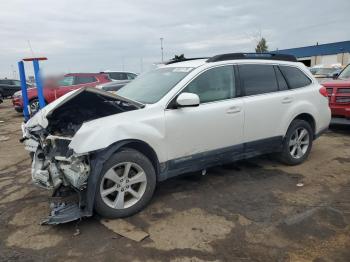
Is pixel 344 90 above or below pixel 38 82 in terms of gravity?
below

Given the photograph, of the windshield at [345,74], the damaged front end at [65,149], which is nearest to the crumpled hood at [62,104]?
the damaged front end at [65,149]

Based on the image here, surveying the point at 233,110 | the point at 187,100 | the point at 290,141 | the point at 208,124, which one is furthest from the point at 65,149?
the point at 290,141

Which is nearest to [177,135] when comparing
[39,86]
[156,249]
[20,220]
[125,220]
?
[125,220]

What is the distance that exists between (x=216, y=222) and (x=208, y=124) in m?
1.27

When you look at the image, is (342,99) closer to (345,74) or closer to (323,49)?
(345,74)

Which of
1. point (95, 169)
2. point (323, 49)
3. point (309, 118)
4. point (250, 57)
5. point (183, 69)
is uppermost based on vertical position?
point (323, 49)

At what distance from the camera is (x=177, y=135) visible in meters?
4.13

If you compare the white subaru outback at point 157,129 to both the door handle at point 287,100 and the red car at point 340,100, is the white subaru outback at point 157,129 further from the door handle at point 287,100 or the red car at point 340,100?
the red car at point 340,100

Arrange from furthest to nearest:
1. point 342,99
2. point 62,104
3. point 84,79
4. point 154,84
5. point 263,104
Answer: point 84,79
point 342,99
point 263,104
point 154,84
point 62,104

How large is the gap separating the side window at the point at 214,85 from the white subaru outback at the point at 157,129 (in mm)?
14

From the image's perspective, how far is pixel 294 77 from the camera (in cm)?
556

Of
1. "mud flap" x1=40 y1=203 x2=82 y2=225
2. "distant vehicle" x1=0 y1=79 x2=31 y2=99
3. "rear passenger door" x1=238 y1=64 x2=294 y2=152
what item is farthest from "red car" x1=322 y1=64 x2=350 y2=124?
"distant vehicle" x1=0 y1=79 x2=31 y2=99

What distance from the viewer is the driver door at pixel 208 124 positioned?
4145mm

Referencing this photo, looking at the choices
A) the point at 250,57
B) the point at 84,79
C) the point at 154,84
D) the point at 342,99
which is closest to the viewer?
the point at 154,84
